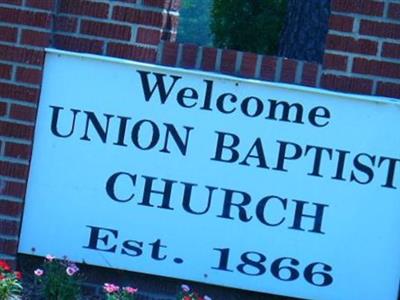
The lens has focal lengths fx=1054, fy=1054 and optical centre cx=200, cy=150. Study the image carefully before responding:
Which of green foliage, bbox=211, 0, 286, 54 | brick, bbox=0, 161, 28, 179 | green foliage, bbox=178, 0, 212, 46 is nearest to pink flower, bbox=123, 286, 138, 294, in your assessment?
brick, bbox=0, 161, 28, 179

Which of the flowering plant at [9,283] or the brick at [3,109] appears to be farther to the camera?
the brick at [3,109]

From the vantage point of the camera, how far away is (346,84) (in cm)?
571

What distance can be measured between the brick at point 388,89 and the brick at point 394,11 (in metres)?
0.36

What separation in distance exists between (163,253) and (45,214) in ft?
2.27

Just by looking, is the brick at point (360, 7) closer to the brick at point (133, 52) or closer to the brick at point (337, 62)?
the brick at point (337, 62)

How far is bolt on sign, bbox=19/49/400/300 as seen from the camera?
567 cm

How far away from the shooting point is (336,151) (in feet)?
18.6

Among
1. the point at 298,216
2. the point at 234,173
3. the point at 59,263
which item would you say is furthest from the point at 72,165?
the point at 298,216

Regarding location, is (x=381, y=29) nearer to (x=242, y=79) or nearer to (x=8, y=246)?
(x=242, y=79)

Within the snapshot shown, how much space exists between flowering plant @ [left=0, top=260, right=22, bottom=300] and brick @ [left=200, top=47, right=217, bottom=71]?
4.94ft

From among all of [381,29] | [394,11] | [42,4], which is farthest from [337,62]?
[42,4]

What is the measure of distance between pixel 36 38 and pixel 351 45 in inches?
67.9

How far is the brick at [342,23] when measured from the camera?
569 cm

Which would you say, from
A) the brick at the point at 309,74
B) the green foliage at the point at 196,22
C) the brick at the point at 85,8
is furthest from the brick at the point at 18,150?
the green foliage at the point at 196,22
